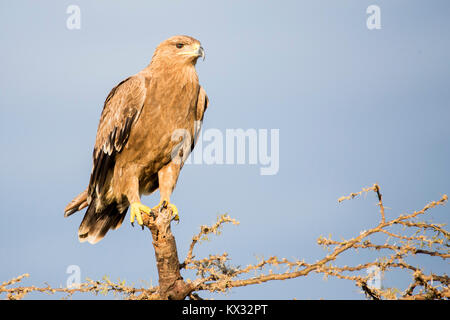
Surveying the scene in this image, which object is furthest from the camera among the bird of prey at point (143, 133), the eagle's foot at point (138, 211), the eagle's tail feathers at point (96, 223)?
the eagle's tail feathers at point (96, 223)

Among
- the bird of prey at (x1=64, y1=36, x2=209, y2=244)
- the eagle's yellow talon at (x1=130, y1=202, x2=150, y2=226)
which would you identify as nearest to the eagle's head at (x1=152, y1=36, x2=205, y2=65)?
the bird of prey at (x1=64, y1=36, x2=209, y2=244)

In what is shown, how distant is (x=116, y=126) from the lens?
23.6 ft

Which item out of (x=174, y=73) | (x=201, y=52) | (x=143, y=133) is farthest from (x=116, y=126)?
(x=201, y=52)

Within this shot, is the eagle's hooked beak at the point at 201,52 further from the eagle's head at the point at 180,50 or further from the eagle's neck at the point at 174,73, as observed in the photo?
the eagle's neck at the point at 174,73

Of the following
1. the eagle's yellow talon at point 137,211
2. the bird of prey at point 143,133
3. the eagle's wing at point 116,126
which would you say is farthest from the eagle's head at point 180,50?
the eagle's yellow talon at point 137,211

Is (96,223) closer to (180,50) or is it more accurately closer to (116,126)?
(116,126)

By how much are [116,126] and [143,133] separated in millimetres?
366

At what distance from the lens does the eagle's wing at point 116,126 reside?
7.11 m

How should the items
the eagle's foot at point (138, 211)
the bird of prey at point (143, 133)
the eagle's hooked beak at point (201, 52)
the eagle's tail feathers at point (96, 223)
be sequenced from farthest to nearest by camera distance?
the eagle's tail feathers at point (96, 223) → the eagle's hooked beak at point (201, 52) → the bird of prey at point (143, 133) → the eagle's foot at point (138, 211)

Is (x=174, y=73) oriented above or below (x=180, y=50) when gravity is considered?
below
